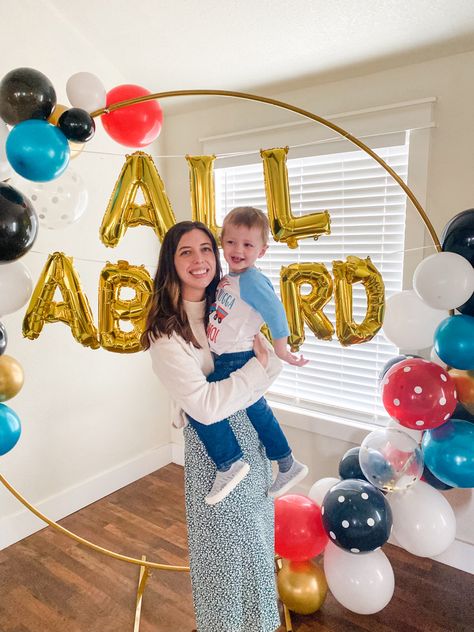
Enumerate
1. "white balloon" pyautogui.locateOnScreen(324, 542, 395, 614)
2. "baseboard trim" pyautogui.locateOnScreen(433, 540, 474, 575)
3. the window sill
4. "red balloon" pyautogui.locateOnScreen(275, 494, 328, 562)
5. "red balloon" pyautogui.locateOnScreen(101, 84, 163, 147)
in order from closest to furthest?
1. "red balloon" pyautogui.locateOnScreen(101, 84, 163, 147)
2. "white balloon" pyautogui.locateOnScreen(324, 542, 395, 614)
3. "red balloon" pyautogui.locateOnScreen(275, 494, 328, 562)
4. "baseboard trim" pyautogui.locateOnScreen(433, 540, 474, 575)
5. the window sill

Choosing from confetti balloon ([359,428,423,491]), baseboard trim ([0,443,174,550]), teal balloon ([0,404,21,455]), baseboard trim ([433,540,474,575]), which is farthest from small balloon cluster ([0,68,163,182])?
baseboard trim ([433,540,474,575])

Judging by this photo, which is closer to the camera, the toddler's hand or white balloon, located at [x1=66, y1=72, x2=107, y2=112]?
the toddler's hand

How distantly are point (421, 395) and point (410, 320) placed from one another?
340 mm

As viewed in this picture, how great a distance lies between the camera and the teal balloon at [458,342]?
142 centimetres

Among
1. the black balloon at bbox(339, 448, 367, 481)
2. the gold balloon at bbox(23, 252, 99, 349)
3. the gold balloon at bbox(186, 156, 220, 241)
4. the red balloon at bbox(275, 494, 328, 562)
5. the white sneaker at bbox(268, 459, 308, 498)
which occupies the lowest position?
the red balloon at bbox(275, 494, 328, 562)

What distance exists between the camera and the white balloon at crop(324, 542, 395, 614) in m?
1.70

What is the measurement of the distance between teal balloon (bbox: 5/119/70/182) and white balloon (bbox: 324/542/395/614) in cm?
160

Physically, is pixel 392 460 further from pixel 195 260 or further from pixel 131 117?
pixel 131 117

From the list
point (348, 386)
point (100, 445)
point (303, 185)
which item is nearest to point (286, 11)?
point (303, 185)

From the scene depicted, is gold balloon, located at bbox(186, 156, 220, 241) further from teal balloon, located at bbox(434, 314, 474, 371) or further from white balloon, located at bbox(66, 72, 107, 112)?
teal balloon, located at bbox(434, 314, 474, 371)

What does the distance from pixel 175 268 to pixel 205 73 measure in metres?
1.50

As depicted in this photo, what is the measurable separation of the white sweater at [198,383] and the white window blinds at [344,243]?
1209 millimetres

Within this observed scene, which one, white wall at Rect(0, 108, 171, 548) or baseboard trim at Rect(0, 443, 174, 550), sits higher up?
white wall at Rect(0, 108, 171, 548)

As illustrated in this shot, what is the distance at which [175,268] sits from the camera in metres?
1.33
